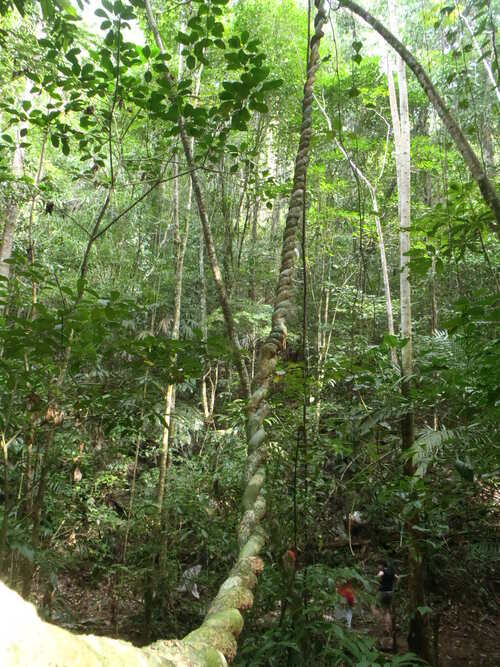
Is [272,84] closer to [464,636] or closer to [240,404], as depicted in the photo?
[240,404]

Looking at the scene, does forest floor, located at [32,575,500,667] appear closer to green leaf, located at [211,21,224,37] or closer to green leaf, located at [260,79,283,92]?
green leaf, located at [260,79,283,92]

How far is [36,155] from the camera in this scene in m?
9.02

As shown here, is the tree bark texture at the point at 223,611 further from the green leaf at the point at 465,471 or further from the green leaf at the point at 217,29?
the green leaf at the point at 465,471

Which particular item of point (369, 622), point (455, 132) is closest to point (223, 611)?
point (455, 132)

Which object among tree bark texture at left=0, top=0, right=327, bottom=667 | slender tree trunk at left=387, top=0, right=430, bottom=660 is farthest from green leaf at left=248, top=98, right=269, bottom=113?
slender tree trunk at left=387, top=0, right=430, bottom=660

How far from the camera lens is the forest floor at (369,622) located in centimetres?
421

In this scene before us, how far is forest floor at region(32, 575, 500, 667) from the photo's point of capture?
4.21 meters

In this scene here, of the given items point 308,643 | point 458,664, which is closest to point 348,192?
point 458,664

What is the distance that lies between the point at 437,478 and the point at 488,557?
4.76 feet

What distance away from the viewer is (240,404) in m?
3.51

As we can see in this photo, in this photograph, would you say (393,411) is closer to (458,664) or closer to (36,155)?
Result: (458,664)

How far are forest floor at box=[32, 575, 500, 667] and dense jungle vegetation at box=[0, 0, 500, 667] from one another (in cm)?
3

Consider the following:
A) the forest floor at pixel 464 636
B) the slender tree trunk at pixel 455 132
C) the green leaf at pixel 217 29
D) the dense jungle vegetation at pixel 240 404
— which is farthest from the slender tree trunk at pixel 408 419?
the green leaf at pixel 217 29

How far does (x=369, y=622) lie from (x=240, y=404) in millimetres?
3848
